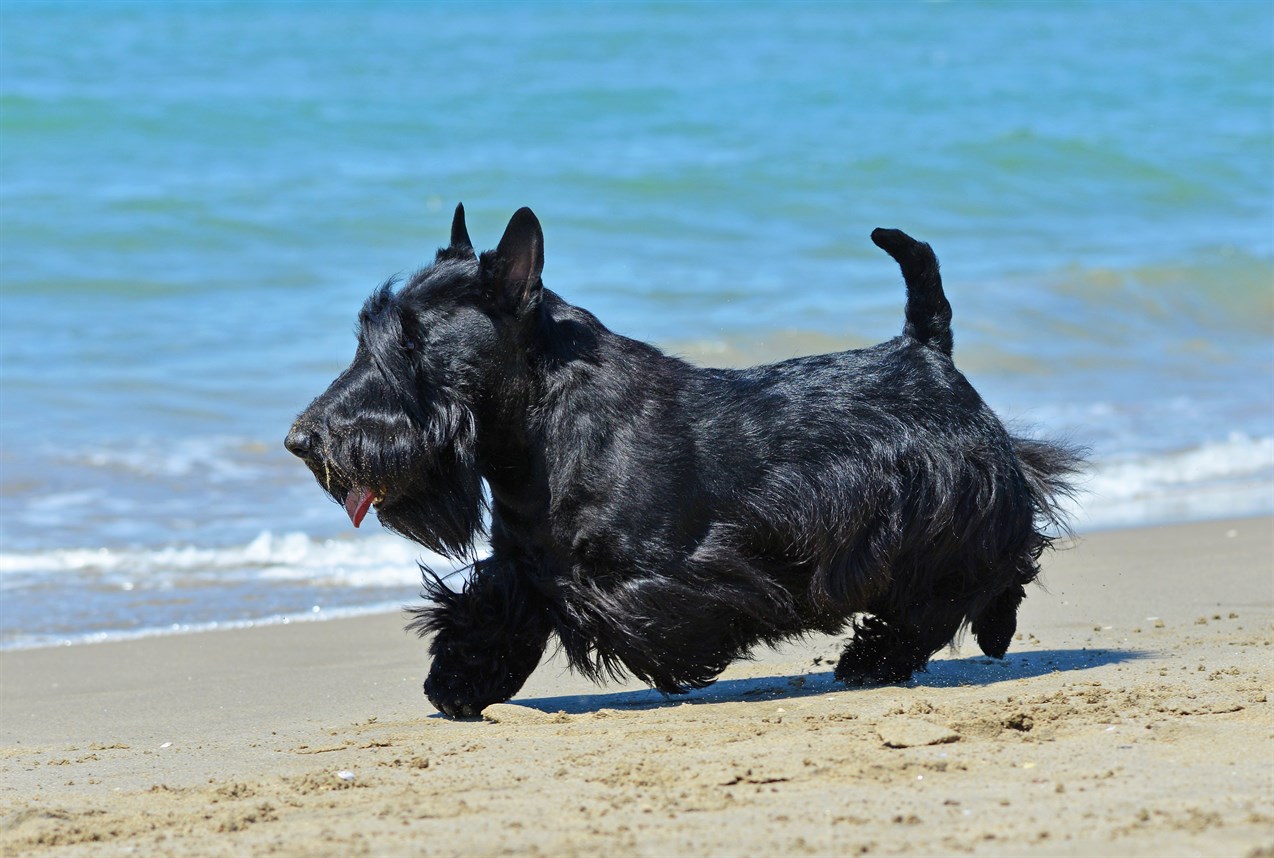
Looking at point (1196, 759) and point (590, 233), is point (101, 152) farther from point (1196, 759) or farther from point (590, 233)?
point (1196, 759)

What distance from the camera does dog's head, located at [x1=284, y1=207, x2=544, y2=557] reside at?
4.21 meters

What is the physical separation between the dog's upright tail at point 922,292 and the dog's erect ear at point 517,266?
1130 mm

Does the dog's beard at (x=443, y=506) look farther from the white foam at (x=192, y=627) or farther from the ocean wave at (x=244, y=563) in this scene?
the ocean wave at (x=244, y=563)

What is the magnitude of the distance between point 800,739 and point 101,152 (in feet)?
56.2

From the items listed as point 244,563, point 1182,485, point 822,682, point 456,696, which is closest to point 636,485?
point 456,696

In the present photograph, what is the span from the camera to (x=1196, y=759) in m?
3.37

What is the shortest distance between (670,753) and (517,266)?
141 cm

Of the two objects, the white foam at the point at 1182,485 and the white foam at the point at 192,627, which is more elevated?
the white foam at the point at 1182,485

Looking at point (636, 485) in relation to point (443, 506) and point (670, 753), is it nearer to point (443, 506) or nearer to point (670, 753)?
point (443, 506)

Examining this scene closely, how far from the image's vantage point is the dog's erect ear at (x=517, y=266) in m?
4.20

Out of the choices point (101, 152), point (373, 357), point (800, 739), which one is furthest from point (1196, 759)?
point (101, 152)

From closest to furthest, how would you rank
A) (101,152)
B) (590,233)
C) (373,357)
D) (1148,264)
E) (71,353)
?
(373,357) → (71,353) → (1148,264) → (590,233) → (101,152)

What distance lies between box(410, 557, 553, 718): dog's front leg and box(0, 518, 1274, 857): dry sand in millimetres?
89

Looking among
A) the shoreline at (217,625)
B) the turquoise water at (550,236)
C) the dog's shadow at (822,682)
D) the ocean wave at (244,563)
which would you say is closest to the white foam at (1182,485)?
the turquoise water at (550,236)
